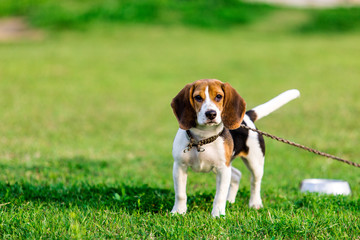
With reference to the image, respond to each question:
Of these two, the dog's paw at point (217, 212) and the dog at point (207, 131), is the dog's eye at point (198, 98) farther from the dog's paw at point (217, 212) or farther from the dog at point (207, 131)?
the dog's paw at point (217, 212)

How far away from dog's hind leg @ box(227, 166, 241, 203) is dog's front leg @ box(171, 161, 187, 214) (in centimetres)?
81

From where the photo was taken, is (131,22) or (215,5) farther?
(215,5)

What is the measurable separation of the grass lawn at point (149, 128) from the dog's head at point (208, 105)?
3.06 ft

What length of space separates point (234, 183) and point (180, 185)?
0.94 m

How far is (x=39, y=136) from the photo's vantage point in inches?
437

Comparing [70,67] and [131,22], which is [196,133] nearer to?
[70,67]

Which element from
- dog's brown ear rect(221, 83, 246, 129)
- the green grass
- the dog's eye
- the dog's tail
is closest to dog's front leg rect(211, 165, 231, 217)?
dog's brown ear rect(221, 83, 246, 129)

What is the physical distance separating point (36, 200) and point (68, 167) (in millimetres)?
2647

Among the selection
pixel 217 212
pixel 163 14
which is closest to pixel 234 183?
pixel 217 212

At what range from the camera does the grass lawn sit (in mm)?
4535

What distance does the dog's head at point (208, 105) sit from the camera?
4.18m

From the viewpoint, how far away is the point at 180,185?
4.63 meters

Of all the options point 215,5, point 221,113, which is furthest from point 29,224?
point 215,5

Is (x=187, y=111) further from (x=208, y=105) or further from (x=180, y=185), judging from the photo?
(x=180, y=185)
